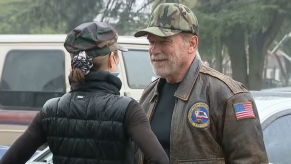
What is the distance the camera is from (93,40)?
2379 mm

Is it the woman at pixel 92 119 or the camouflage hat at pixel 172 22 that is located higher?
the camouflage hat at pixel 172 22

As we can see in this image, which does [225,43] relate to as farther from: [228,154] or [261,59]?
[228,154]

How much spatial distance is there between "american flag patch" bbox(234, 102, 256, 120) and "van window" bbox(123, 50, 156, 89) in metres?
4.05

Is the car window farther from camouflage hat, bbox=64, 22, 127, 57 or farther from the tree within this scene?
the tree

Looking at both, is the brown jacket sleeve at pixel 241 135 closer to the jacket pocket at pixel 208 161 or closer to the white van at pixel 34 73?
the jacket pocket at pixel 208 161

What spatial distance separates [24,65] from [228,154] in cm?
463

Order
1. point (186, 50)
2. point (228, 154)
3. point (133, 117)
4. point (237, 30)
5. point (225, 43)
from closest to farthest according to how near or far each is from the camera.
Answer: point (133, 117)
point (228, 154)
point (186, 50)
point (237, 30)
point (225, 43)

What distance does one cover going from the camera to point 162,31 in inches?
104

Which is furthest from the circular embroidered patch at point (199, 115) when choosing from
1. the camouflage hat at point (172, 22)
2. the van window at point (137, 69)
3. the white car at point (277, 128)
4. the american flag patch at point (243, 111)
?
the van window at point (137, 69)

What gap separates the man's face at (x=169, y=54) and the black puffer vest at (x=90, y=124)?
362 mm

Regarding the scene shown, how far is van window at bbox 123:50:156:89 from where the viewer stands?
6.57m

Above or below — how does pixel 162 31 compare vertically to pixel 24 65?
above

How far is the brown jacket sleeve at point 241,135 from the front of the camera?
245cm

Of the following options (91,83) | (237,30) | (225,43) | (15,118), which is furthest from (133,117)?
(225,43)
